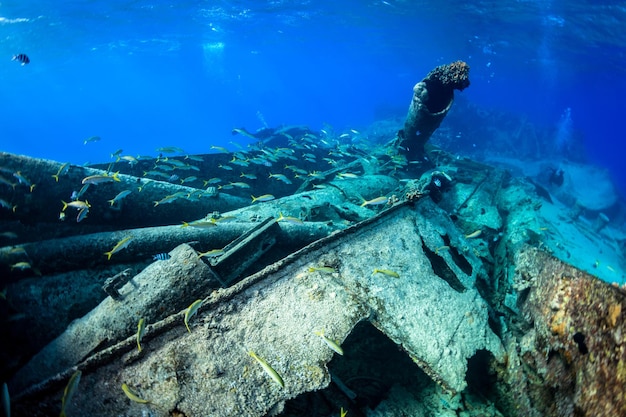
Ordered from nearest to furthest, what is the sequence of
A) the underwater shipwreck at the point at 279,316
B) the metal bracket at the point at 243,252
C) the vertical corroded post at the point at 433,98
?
1. the underwater shipwreck at the point at 279,316
2. the metal bracket at the point at 243,252
3. the vertical corroded post at the point at 433,98

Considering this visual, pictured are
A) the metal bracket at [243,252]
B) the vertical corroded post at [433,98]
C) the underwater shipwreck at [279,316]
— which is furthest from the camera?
the vertical corroded post at [433,98]

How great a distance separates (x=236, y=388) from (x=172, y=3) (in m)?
35.3

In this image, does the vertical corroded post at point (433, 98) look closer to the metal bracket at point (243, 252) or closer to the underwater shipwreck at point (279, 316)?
the underwater shipwreck at point (279, 316)

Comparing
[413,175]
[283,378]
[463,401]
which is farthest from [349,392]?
[413,175]

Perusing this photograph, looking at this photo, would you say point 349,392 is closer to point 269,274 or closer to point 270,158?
point 269,274

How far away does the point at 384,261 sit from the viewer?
3.83m

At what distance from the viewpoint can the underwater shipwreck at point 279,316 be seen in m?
2.39

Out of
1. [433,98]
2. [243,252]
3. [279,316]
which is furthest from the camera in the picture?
[433,98]

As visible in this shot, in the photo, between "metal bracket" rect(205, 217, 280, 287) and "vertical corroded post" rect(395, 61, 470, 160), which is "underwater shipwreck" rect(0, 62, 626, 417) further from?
"vertical corroded post" rect(395, 61, 470, 160)

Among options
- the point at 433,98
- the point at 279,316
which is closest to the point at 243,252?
the point at 279,316

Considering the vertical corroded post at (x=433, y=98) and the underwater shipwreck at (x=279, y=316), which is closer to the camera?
the underwater shipwreck at (x=279, y=316)

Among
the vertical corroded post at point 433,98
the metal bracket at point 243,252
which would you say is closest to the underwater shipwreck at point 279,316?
the metal bracket at point 243,252

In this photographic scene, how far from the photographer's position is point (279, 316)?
2.97 m

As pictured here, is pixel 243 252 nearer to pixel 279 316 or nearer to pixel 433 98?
pixel 279 316
